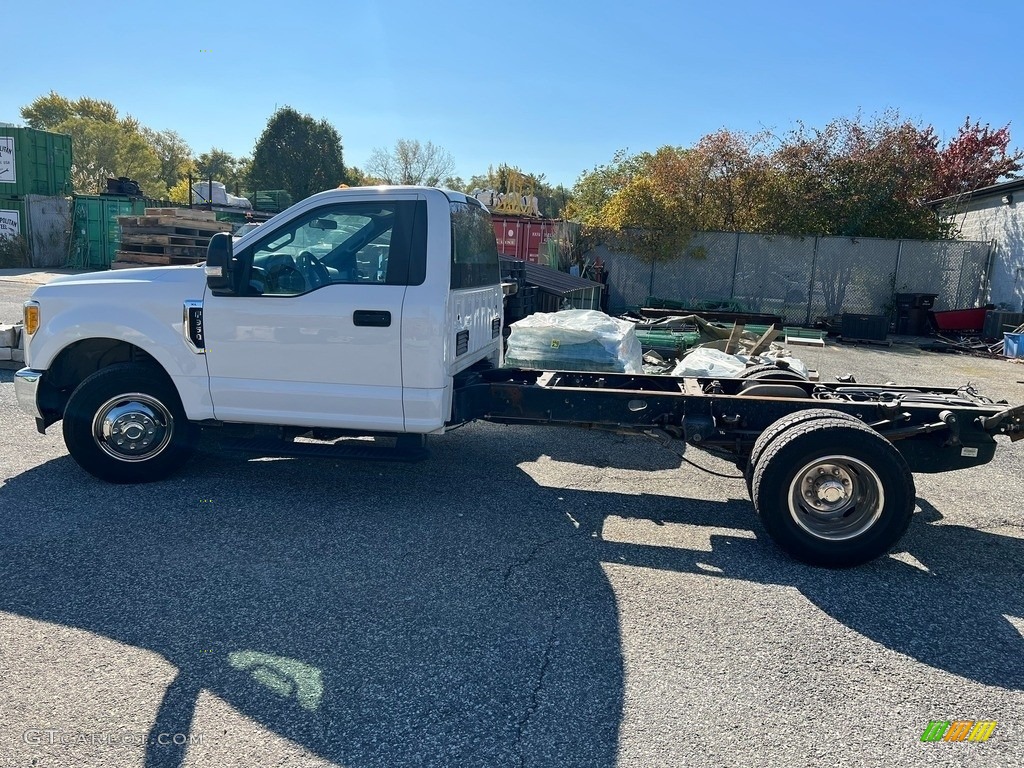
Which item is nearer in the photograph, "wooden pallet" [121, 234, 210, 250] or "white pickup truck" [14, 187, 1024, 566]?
"white pickup truck" [14, 187, 1024, 566]

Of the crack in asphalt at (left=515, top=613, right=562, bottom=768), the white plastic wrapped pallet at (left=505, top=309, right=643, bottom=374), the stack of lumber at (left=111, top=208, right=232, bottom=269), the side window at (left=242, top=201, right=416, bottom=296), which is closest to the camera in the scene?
the crack in asphalt at (left=515, top=613, right=562, bottom=768)

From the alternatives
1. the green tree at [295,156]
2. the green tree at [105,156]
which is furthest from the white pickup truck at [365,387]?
the green tree at [105,156]

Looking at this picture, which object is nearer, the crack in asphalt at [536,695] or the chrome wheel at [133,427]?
the crack in asphalt at [536,695]

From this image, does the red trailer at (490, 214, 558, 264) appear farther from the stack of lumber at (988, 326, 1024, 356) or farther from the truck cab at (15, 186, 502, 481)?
the truck cab at (15, 186, 502, 481)

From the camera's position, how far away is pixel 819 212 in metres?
21.2

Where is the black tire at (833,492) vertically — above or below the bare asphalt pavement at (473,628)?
above

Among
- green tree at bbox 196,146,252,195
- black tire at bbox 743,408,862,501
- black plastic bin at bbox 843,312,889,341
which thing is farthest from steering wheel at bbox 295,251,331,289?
green tree at bbox 196,146,252,195

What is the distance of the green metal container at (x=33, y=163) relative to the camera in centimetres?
2591

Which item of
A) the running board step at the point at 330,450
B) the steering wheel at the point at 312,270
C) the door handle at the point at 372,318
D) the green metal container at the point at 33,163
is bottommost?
the running board step at the point at 330,450

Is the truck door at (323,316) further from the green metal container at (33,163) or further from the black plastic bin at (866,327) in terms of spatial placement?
the green metal container at (33,163)

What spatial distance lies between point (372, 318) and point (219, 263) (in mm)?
1035

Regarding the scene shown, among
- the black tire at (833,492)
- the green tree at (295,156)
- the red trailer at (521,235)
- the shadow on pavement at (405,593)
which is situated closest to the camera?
the shadow on pavement at (405,593)

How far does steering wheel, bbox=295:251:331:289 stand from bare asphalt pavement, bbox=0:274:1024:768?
157 centimetres

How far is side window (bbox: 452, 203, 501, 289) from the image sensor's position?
16.8ft
